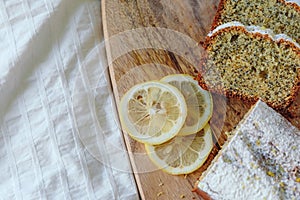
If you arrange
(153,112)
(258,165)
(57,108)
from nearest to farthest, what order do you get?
(258,165) < (153,112) < (57,108)

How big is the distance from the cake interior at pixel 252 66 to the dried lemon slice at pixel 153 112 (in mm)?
369

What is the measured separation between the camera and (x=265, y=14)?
15.6 feet

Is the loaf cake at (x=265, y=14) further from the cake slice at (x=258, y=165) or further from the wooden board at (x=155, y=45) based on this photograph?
the cake slice at (x=258, y=165)

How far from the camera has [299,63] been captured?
182 inches

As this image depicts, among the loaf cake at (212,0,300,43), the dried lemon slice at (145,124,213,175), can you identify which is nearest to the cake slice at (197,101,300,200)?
the dried lemon slice at (145,124,213,175)

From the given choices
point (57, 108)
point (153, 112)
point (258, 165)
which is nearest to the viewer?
point (258, 165)

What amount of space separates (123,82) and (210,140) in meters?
0.84

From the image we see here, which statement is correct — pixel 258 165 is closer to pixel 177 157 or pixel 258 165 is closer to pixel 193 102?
pixel 177 157

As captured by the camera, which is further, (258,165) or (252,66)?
(252,66)

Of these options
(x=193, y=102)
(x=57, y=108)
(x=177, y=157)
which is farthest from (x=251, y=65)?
(x=57, y=108)

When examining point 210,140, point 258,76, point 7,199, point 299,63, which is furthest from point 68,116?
point 299,63

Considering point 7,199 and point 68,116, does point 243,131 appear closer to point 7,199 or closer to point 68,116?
point 68,116

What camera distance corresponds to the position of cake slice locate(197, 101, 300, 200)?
14.3 ft

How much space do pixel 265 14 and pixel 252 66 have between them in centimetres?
42
